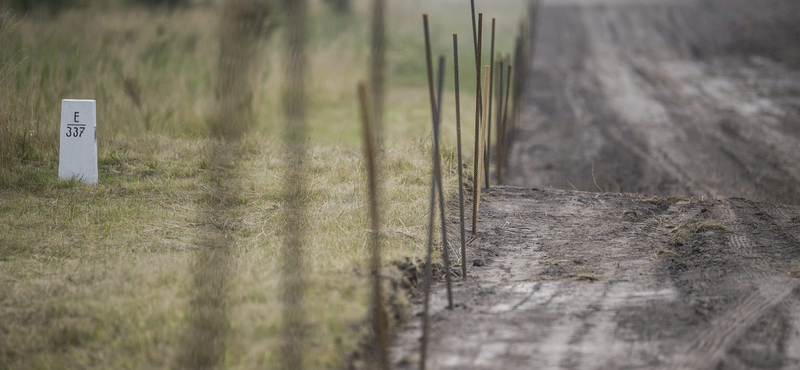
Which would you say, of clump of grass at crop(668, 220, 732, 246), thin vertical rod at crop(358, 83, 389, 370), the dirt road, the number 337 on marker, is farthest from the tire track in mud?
the number 337 on marker

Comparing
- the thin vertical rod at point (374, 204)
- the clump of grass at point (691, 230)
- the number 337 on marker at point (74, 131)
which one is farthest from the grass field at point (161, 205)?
the clump of grass at point (691, 230)

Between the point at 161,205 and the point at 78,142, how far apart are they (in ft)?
3.85

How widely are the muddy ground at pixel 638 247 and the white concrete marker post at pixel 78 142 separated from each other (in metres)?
3.37

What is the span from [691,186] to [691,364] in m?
4.99

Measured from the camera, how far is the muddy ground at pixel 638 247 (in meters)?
3.25

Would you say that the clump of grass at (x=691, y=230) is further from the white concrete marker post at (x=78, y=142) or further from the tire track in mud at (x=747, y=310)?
the white concrete marker post at (x=78, y=142)

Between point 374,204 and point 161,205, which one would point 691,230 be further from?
point 161,205

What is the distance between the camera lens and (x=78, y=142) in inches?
227

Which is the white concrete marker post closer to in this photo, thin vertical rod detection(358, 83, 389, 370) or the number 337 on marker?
the number 337 on marker

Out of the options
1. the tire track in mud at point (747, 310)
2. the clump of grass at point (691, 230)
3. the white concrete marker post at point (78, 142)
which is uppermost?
the white concrete marker post at point (78, 142)

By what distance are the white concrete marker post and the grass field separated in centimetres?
15

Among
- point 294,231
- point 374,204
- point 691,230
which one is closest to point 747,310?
A: point 691,230

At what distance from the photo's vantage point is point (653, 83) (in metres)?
14.2

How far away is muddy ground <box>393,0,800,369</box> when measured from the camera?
325 centimetres
